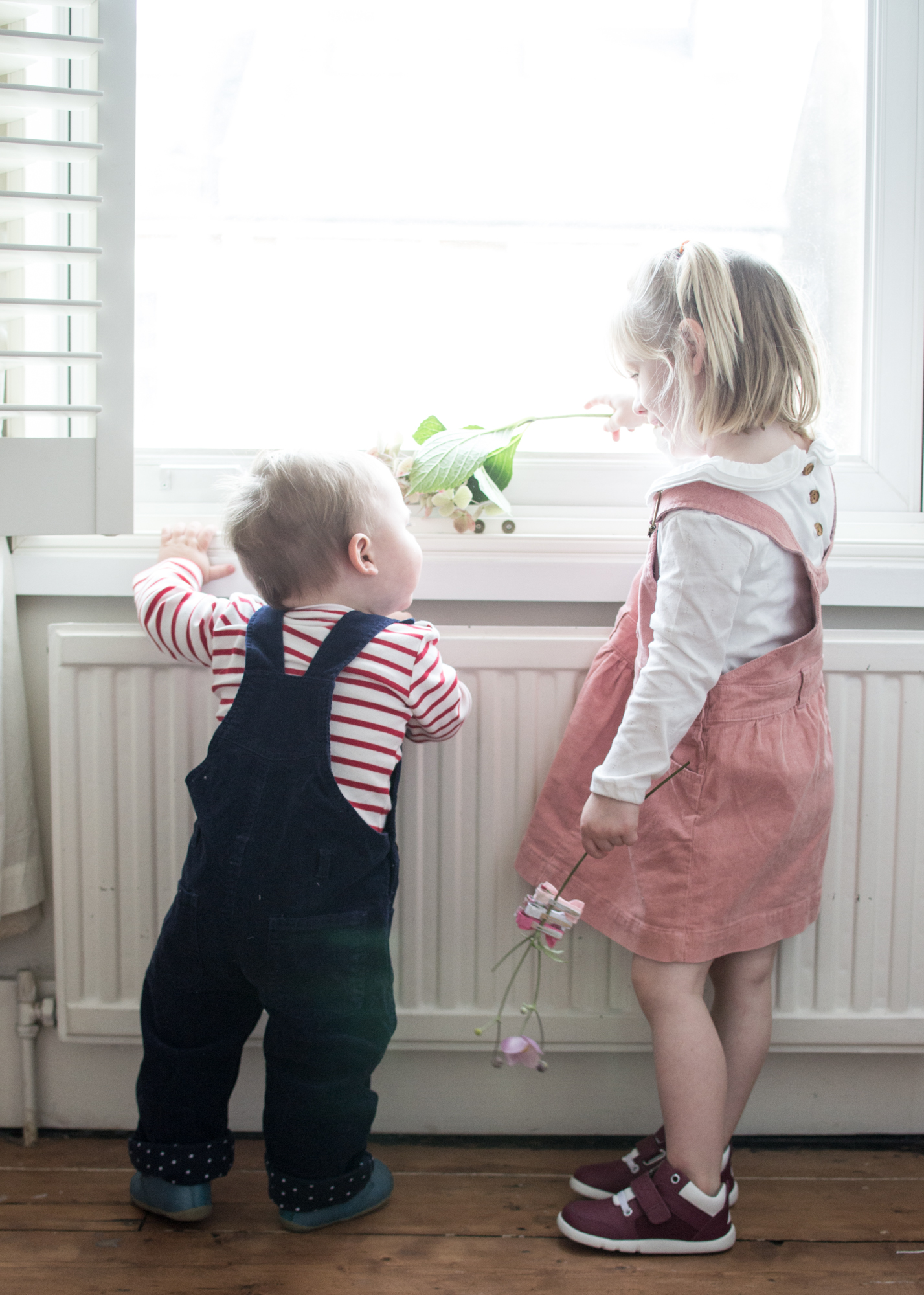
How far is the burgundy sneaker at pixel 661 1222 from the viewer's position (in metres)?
0.95

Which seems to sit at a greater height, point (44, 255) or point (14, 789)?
point (44, 255)

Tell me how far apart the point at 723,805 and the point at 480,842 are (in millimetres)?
283

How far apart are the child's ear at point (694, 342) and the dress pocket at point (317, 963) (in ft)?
2.07

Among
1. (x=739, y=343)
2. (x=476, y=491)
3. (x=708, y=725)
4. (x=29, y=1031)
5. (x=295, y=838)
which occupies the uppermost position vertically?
(x=739, y=343)

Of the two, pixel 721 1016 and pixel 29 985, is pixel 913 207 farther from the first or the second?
pixel 29 985

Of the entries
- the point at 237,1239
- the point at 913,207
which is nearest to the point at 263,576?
the point at 237,1239

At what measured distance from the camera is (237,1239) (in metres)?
0.98

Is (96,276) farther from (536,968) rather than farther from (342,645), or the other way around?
(536,968)

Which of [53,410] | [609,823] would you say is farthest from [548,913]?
[53,410]

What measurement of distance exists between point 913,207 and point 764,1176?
122 cm

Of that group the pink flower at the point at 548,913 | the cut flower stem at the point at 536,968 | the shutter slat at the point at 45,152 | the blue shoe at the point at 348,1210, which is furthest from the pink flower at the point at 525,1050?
the shutter slat at the point at 45,152

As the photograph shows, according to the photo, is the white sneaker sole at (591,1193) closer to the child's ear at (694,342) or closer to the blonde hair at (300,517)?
the blonde hair at (300,517)

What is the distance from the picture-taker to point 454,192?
1.25m

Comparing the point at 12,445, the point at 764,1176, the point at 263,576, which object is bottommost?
the point at 764,1176
